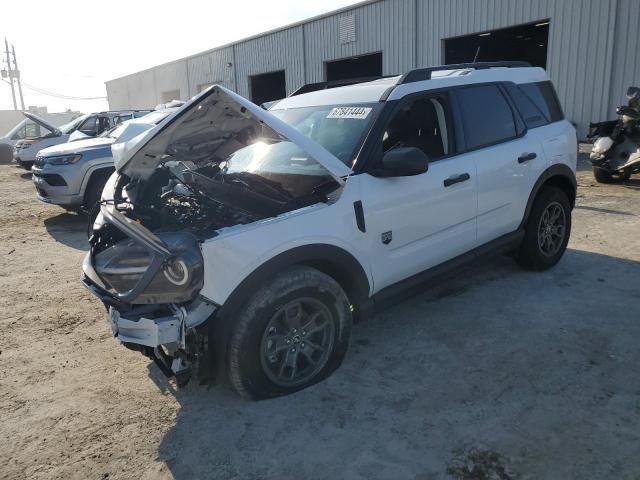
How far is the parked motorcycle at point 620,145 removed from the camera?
345 inches

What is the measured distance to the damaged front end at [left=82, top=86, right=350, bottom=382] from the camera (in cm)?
257

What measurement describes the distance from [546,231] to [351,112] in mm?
2444

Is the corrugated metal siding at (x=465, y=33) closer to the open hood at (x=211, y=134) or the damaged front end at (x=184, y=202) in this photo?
the damaged front end at (x=184, y=202)

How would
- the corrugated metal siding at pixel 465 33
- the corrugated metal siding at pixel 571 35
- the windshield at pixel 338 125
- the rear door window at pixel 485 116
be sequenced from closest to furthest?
1. the windshield at pixel 338 125
2. the rear door window at pixel 485 116
3. the corrugated metal siding at pixel 465 33
4. the corrugated metal siding at pixel 571 35

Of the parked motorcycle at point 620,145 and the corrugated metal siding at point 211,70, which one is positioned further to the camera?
the corrugated metal siding at point 211,70

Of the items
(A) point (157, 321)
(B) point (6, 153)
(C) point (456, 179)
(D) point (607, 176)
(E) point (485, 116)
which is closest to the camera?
(A) point (157, 321)

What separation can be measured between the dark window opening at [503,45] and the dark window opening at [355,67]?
3561mm

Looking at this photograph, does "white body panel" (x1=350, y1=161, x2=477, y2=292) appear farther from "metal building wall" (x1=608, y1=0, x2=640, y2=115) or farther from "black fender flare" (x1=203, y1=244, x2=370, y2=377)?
"metal building wall" (x1=608, y1=0, x2=640, y2=115)

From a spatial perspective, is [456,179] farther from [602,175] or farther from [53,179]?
[602,175]

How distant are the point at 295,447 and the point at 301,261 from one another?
101 centimetres

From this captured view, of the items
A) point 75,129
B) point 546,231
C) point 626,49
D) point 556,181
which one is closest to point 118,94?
point 75,129

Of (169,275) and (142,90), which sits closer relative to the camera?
(169,275)

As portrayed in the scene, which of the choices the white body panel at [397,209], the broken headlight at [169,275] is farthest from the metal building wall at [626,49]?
the broken headlight at [169,275]

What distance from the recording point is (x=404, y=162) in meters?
3.05
